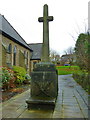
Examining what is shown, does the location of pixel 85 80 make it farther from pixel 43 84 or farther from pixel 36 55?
pixel 36 55

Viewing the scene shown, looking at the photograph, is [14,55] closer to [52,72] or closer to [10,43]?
[10,43]

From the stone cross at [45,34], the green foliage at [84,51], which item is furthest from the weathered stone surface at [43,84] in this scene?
the green foliage at [84,51]

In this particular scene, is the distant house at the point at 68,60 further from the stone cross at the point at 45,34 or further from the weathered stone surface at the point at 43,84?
the weathered stone surface at the point at 43,84

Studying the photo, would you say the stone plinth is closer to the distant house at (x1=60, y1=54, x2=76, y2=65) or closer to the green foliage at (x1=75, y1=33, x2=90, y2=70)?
the green foliage at (x1=75, y1=33, x2=90, y2=70)

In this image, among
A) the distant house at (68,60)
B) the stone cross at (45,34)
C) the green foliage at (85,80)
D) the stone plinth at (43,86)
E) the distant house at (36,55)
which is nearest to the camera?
the stone plinth at (43,86)

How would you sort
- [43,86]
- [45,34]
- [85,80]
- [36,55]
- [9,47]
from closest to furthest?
[43,86]
[45,34]
[85,80]
[9,47]
[36,55]

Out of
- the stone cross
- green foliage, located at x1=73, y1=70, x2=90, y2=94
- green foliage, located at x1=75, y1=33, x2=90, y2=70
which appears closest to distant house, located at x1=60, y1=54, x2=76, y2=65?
green foliage, located at x1=73, y1=70, x2=90, y2=94

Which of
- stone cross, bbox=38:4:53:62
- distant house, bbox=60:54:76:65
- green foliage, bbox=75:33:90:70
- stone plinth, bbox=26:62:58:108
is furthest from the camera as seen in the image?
distant house, bbox=60:54:76:65

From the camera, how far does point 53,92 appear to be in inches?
184

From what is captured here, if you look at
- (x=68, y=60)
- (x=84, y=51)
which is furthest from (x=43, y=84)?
(x=68, y=60)

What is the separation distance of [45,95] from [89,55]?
11.2 feet

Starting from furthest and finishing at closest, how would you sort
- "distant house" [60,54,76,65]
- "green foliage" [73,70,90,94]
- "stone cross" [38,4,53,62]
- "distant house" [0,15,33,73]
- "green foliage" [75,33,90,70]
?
"distant house" [60,54,76,65] < "distant house" [0,15,33,73] < "green foliage" [73,70,90,94] < "green foliage" [75,33,90,70] < "stone cross" [38,4,53,62]

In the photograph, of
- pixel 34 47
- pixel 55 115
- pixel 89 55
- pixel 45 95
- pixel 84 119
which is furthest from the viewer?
pixel 34 47

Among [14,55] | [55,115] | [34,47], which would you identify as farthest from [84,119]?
[34,47]
